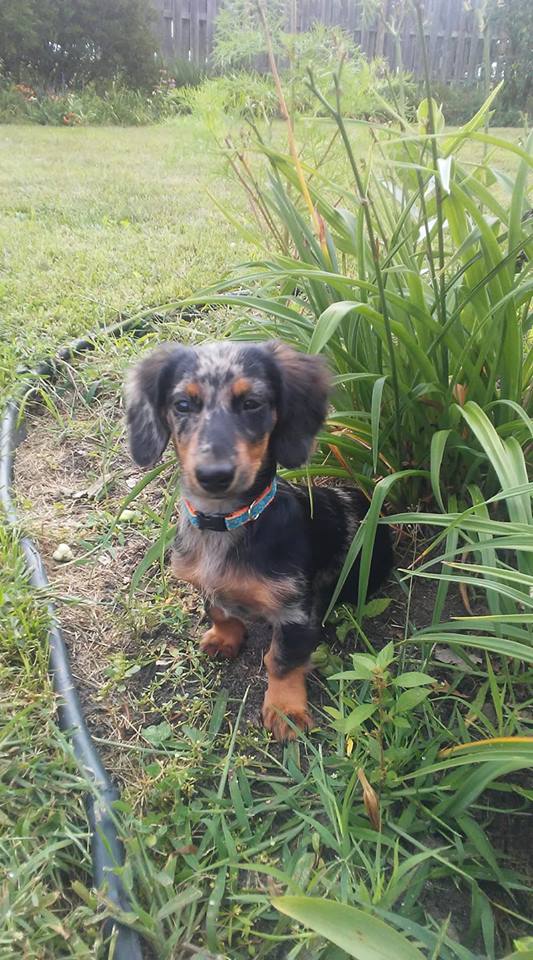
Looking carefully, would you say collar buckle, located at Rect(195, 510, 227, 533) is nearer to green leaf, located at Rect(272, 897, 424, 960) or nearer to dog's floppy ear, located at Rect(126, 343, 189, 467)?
dog's floppy ear, located at Rect(126, 343, 189, 467)

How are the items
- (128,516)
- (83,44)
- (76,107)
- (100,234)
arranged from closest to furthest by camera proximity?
1. (128,516)
2. (100,234)
3. (76,107)
4. (83,44)

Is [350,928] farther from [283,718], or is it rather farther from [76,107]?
[76,107]

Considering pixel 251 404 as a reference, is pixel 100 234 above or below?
above

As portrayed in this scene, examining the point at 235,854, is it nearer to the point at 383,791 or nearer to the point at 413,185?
the point at 383,791

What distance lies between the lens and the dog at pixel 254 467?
1712 mm

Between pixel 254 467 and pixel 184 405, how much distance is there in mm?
285

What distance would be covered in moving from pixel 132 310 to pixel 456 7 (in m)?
2.05

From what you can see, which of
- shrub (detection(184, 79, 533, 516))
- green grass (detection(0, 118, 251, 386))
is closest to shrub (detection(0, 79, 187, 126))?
green grass (detection(0, 118, 251, 386))

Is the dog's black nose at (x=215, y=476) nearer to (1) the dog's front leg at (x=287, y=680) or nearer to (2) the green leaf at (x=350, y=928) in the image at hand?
(1) the dog's front leg at (x=287, y=680)

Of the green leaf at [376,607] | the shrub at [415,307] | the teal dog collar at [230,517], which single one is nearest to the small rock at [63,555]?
the teal dog collar at [230,517]

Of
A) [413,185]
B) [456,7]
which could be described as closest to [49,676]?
[413,185]

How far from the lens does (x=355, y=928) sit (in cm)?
92

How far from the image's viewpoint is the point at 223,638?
2014mm

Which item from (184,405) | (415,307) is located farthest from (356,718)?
(415,307)
